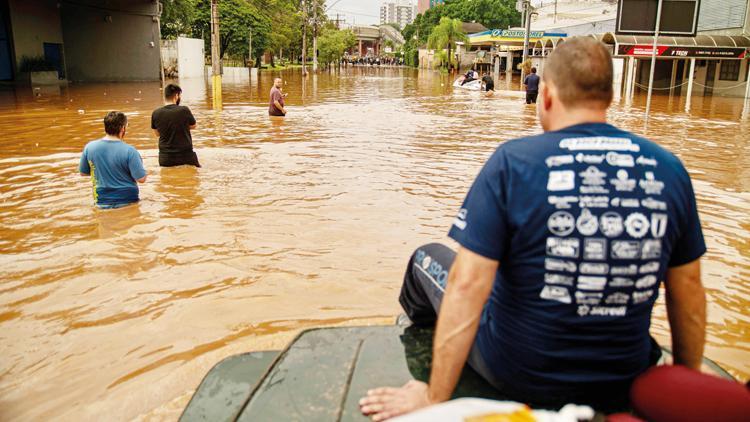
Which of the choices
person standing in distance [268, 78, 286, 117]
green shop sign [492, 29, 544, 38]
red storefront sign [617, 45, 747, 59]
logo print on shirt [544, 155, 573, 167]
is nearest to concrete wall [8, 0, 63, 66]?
person standing in distance [268, 78, 286, 117]

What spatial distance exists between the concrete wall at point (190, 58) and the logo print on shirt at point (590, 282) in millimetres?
41303

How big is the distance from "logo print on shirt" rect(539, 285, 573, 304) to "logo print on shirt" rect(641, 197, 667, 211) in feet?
1.36

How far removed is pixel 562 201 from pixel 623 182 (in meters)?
0.23

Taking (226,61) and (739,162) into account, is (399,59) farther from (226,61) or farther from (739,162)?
(739,162)

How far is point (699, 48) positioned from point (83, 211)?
2986 cm

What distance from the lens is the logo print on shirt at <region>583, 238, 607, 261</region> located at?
2109 millimetres

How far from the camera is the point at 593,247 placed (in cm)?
211

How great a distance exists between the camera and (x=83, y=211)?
25.2 ft

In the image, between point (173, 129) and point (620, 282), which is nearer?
point (620, 282)

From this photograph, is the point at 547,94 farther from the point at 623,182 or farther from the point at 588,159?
the point at 623,182

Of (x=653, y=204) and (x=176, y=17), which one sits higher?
(x=176, y=17)

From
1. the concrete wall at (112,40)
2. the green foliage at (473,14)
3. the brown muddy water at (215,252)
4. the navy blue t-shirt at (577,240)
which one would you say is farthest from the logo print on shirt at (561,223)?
the green foliage at (473,14)

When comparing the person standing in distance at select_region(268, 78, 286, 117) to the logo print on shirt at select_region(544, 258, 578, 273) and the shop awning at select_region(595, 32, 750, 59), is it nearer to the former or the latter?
the logo print on shirt at select_region(544, 258, 578, 273)

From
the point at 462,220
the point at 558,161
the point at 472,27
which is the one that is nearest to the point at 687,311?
the point at 558,161
